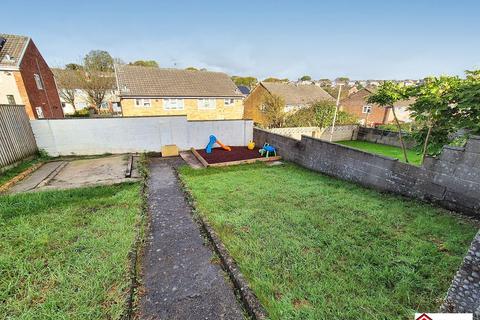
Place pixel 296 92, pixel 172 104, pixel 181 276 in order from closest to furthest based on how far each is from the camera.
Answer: pixel 181 276 < pixel 172 104 < pixel 296 92

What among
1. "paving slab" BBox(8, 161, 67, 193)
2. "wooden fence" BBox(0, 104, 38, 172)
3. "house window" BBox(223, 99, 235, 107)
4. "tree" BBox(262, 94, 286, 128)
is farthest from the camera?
"house window" BBox(223, 99, 235, 107)

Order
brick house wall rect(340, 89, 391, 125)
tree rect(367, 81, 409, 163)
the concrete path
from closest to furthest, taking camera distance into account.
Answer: the concrete path
tree rect(367, 81, 409, 163)
brick house wall rect(340, 89, 391, 125)

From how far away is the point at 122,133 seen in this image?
10.4 meters

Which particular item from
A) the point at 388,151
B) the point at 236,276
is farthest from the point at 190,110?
the point at 236,276

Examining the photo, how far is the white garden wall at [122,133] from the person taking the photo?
957 centimetres

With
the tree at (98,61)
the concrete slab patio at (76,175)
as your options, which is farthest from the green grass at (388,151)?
the tree at (98,61)

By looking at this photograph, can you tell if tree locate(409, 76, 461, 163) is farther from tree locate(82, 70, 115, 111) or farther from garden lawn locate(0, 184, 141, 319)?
tree locate(82, 70, 115, 111)

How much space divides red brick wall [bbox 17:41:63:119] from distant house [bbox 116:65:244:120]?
5941mm

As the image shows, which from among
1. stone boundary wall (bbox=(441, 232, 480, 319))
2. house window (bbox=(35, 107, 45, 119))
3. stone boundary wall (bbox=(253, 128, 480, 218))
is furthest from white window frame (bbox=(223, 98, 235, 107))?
stone boundary wall (bbox=(441, 232, 480, 319))

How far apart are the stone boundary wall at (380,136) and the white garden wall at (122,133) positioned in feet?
36.4

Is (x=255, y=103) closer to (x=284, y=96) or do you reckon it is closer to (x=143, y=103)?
(x=284, y=96)

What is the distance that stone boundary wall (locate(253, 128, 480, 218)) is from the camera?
451 centimetres

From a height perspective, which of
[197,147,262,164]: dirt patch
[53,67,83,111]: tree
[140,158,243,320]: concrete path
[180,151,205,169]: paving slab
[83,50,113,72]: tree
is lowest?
[140,158,243,320]: concrete path

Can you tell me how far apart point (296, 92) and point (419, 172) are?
2644 cm
